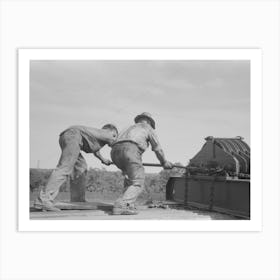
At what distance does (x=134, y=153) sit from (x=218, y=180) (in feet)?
2.65

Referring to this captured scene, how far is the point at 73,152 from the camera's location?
4.35m

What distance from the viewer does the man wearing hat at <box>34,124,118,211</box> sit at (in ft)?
14.1

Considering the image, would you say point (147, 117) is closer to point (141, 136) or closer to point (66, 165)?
point (141, 136)

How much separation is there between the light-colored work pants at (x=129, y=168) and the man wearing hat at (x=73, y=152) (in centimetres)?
9

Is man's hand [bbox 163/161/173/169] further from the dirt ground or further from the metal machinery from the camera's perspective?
the dirt ground

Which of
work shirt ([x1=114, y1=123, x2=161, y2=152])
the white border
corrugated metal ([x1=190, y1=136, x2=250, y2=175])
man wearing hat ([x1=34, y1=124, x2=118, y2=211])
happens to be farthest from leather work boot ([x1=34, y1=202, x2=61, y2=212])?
corrugated metal ([x1=190, y1=136, x2=250, y2=175])

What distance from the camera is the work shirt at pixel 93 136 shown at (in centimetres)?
438
